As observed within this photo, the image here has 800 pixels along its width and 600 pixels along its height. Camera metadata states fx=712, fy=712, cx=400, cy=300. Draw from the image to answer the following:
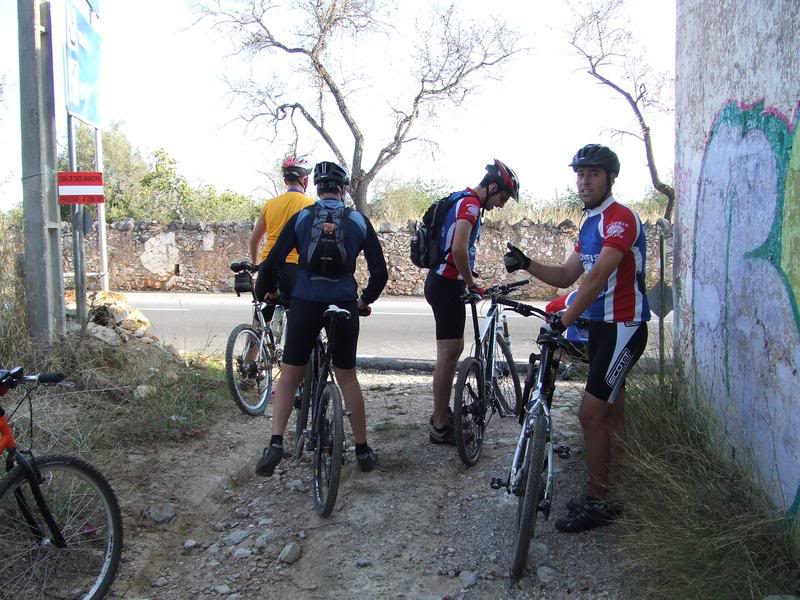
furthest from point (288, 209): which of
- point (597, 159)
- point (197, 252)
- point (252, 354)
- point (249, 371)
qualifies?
point (197, 252)

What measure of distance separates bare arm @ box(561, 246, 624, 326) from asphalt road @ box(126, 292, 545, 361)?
511 centimetres

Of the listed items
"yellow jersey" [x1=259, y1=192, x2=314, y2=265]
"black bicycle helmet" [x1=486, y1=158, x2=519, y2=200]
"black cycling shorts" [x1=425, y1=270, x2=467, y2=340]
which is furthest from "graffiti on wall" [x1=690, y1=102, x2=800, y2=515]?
"yellow jersey" [x1=259, y1=192, x2=314, y2=265]

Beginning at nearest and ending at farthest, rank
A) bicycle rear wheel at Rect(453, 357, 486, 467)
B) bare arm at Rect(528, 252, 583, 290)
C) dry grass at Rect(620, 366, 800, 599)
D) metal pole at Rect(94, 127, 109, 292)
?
dry grass at Rect(620, 366, 800, 599) < bare arm at Rect(528, 252, 583, 290) < bicycle rear wheel at Rect(453, 357, 486, 467) < metal pole at Rect(94, 127, 109, 292)

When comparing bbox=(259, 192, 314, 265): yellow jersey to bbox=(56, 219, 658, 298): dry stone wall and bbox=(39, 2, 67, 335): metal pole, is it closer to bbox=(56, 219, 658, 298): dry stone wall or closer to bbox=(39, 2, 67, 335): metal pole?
bbox=(39, 2, 67, 335): metal pole

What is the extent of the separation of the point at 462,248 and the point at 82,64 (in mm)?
4325

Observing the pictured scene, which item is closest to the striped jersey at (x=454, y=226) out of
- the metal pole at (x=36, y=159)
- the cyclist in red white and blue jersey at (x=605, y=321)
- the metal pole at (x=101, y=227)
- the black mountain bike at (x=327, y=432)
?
the black mountain bike at (x=327, y=432)

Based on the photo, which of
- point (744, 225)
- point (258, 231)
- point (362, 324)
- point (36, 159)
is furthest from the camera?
point (362, 324)

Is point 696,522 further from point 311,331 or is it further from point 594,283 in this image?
point 311,331

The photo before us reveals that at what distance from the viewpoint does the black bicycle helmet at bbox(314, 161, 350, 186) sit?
13.8 feet

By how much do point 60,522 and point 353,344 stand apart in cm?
177

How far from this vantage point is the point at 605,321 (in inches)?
138

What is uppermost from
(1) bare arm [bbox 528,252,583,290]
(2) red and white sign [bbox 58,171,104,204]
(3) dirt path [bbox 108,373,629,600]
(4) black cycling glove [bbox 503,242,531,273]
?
(2) red and white sign [bbox 58,171,104,204]

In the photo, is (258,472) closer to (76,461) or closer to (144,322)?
(76,461)

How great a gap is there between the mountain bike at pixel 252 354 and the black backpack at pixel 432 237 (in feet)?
5.19
